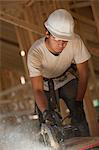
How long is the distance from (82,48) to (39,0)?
2.50 m

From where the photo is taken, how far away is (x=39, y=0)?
6.01 meters

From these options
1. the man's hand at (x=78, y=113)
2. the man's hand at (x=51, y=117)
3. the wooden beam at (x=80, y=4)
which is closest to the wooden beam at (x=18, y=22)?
the wooden beam at (x=80, y=4)

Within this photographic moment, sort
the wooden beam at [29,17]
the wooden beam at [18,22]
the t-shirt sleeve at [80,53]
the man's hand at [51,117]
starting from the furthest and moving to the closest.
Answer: the wooden beam at [29,17]
the wooden beam at [18,22]
the t-shirt sleeve at [80,53]
the man's hand at [51,117]

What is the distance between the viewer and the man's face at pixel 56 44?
3379 millimetres

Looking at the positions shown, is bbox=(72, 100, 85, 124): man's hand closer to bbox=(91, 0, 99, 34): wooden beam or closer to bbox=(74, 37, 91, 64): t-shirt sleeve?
bbox=(74, 37, 91, 64): t-shirt sleeve

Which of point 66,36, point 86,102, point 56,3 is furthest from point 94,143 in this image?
point 56,3

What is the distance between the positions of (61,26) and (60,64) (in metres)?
0.45

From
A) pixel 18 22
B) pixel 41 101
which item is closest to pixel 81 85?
pixel 41 101

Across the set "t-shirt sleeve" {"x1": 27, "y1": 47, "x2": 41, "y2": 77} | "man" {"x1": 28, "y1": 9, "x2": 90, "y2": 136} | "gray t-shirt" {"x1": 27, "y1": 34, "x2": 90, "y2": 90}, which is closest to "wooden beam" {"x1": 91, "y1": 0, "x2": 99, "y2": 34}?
"man" {"x1": 28, "y1": 9, "x2": 90, "y2": 136}

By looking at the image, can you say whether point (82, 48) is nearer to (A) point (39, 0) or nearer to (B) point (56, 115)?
(B) point (56, 115)

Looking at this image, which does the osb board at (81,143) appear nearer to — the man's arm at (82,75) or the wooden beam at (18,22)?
the man's arm at (82,75)

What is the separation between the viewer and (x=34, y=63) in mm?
3568

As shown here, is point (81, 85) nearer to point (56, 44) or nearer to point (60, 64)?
point (60, 64)

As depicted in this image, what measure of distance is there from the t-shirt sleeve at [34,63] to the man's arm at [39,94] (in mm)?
38
